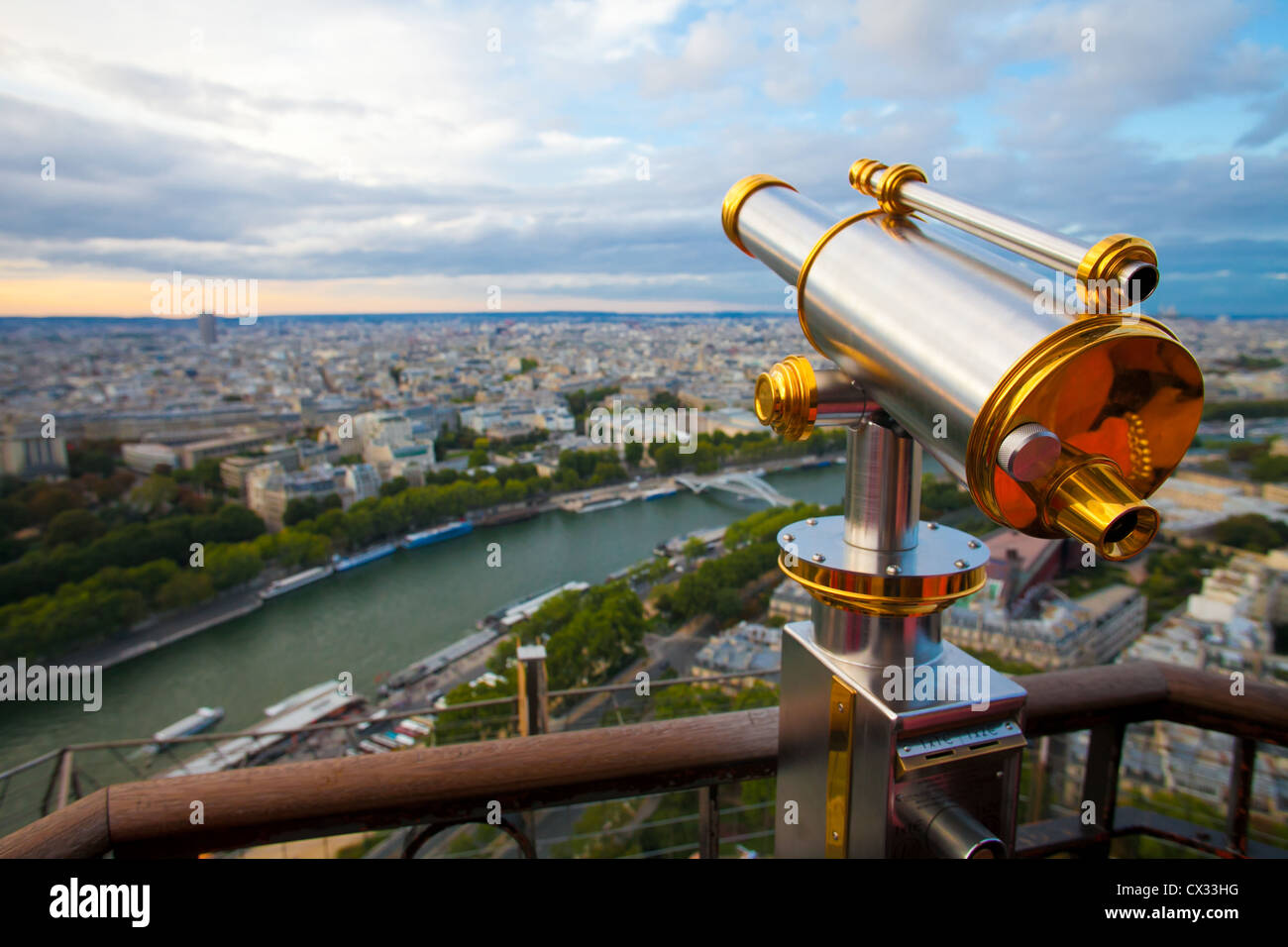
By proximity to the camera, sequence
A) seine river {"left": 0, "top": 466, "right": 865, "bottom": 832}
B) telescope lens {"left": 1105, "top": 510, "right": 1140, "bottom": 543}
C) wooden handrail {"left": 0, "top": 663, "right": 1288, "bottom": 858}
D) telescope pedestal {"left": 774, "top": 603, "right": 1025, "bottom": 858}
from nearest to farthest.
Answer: telescope lens {"left": 1105, "top": 510, "right": 1140, "bottom": 543}, telescope pedestal {"left": 774, "top": 603, "right": 1025, "bottom": 858}, wooden handrail {"left": 0, "top": 663, "right": 1288, "bottom": 858}, seine river {"left": 0, "top": 466, "right": 865, "bottom": 832}

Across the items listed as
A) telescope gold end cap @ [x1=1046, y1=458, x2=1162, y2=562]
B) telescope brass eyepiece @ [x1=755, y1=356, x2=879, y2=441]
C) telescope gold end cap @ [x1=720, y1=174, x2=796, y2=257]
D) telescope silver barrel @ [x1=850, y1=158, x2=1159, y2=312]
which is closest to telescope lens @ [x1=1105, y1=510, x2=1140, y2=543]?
telescope gold end cap @ [x1=1046, y1=458, x2=1162, y2=562]

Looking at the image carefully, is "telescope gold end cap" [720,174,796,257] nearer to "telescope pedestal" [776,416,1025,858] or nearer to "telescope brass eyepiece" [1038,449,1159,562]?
"telescope pedestal" [776,416,1025,858]

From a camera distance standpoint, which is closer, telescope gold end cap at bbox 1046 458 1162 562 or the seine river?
telescope gold end cap at bbox 1046 458 1162 562

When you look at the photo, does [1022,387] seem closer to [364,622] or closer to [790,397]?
[790,397]
